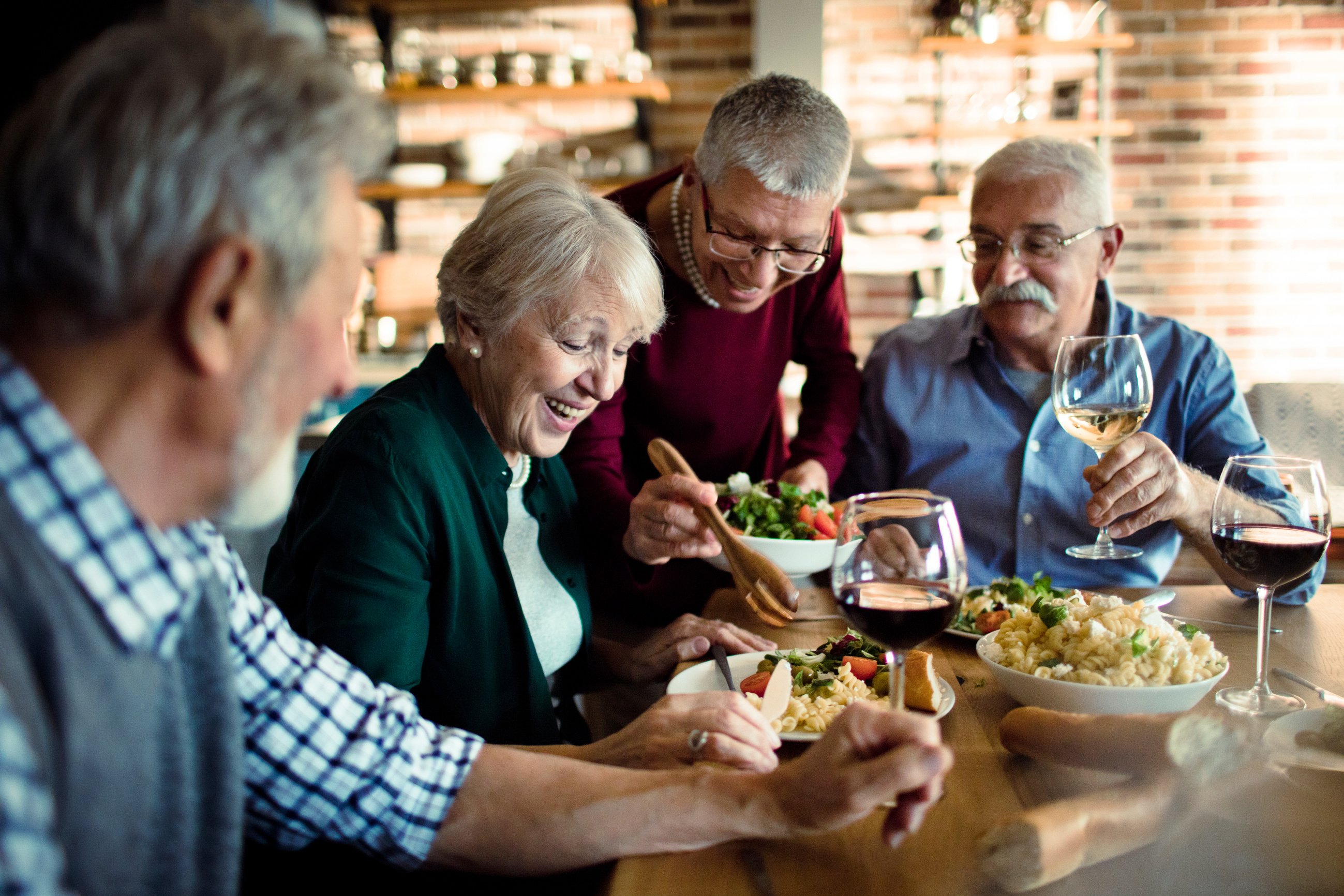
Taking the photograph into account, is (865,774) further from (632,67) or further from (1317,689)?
(632,67)

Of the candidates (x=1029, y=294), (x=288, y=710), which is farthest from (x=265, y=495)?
(x=1029, y=294)

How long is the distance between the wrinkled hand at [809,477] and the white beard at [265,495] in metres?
1.31

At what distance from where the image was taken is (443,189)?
493 centimetres

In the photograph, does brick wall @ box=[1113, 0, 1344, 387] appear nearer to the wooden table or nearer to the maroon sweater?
the maroon sweater

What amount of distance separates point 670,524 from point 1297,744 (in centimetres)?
91

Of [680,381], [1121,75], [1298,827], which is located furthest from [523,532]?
[1121,75]

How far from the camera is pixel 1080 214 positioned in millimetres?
2100

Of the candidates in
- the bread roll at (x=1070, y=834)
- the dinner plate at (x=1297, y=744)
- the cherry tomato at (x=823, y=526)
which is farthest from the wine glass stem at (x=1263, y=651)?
the cherry tomato at (x=823, y=526)

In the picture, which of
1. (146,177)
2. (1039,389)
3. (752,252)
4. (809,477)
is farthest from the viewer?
(1039,389)

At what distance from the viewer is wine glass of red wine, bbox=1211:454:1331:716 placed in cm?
120

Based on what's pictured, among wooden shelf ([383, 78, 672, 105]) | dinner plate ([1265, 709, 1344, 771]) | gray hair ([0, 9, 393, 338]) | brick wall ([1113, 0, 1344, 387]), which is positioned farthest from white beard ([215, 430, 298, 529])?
brick wall ([1113, 0, 1344, 387])

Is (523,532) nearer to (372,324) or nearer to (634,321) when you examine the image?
(634,321)

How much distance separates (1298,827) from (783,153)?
54.3 inches

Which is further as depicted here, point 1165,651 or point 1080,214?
point 1080,214
